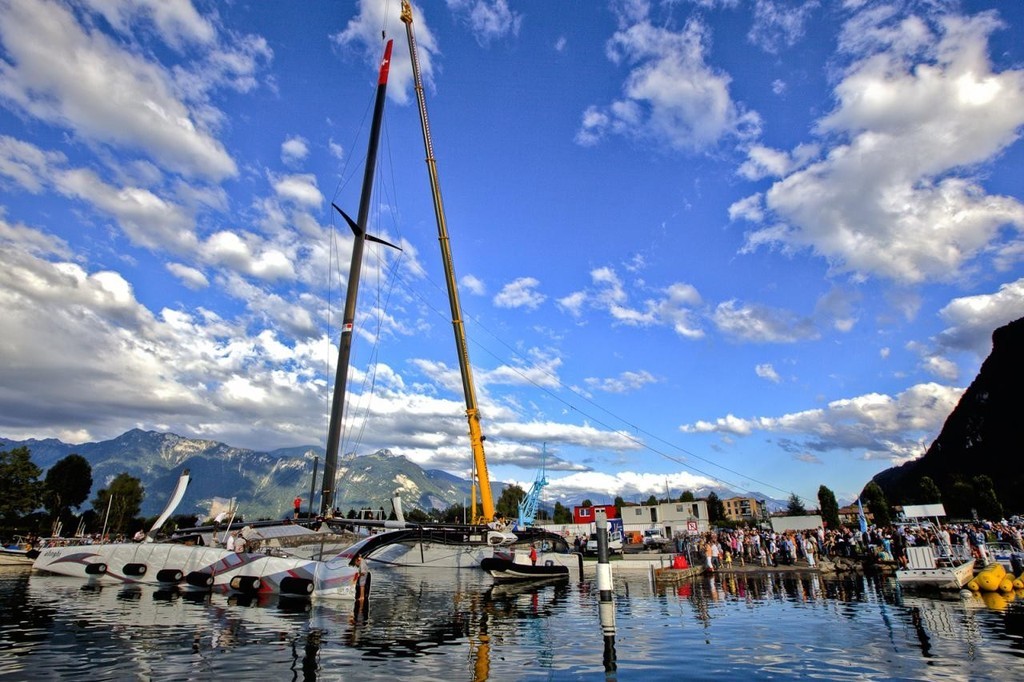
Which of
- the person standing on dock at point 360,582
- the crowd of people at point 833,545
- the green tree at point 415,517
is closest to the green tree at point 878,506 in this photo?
the crowd of people at point 833,545

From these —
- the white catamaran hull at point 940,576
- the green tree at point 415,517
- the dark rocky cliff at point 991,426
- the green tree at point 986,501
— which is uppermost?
the dark rocky cliff at point 991,426

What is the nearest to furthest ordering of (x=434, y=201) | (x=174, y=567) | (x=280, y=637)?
(x=280, y=637) → (x=174, y=567) → (x=434, y=201)

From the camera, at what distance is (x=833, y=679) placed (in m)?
10.9

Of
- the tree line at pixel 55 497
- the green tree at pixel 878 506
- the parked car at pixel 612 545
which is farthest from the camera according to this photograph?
the green tree at pixel 878 506

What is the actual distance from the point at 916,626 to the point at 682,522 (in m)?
79.2

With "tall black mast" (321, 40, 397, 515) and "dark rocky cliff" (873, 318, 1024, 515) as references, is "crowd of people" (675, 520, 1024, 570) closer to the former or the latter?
"tall black mast" (321, 40, 397, 515)

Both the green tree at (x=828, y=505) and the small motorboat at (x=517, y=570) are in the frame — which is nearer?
the small motorboat at (x=517, y=570)

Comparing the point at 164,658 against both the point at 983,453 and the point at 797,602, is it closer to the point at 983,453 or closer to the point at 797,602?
the point at 797,602

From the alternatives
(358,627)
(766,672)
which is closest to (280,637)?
(358,627)

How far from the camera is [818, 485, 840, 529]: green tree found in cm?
11950

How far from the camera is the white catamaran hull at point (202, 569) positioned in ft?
82.0

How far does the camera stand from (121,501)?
293 feet

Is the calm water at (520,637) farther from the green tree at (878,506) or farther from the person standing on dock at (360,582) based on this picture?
the green tree at (878,506)

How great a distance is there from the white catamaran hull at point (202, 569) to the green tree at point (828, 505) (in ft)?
409
